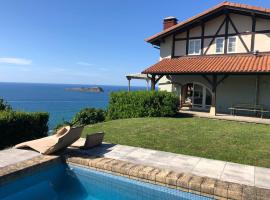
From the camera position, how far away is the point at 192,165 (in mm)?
7113

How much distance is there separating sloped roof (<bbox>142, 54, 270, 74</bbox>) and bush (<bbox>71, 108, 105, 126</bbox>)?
4945 millimetres

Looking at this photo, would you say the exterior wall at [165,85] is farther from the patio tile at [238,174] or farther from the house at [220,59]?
the patio tile at [238,174]

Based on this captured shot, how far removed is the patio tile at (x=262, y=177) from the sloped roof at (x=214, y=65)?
9507 millimetres

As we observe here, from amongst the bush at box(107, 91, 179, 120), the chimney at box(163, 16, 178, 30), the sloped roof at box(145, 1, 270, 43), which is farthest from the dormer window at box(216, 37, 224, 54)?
the chimney at box(163, 16, 178, 30)

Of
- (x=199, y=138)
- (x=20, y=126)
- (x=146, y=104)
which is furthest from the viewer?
(x=146, y=104)

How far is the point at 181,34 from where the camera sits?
2092 cm

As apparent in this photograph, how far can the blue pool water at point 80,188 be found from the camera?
6.07 meters

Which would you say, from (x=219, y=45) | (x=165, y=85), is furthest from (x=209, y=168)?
(x=165, y=85)

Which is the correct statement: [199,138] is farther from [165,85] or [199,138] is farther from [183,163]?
[165,85]

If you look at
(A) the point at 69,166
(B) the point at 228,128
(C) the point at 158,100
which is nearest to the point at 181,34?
(C) the point at 158,100

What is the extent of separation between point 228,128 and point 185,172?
23.2 feet

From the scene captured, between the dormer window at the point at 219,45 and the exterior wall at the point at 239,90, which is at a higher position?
the dormer window at the point at 219,45

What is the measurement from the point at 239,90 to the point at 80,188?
14.7m

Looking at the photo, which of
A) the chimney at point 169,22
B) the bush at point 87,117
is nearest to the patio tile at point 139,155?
the bush at point 87,117
